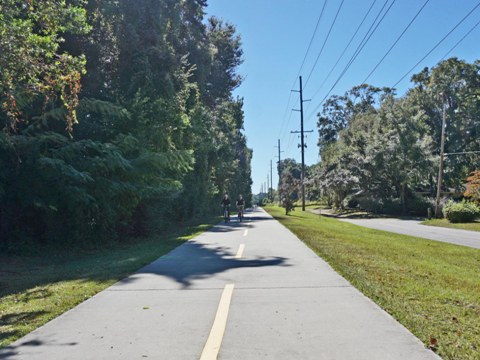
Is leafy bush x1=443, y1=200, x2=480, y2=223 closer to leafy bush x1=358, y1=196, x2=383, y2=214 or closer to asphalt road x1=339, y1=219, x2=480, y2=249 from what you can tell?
asphalt road x1=339, y1=219, x2=480, y2=249

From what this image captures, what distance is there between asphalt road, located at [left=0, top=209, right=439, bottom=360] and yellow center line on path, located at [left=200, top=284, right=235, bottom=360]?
1 cm

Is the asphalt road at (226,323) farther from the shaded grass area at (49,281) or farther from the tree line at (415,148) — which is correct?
the tree line at (415,148)

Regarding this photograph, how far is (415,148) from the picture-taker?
5238 centimetres

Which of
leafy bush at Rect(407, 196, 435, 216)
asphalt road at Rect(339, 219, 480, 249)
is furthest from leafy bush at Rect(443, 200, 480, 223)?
leafy bush at Rect(407, 196, 435, 216)

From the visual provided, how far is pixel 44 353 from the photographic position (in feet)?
14.2

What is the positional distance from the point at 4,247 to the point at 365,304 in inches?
447

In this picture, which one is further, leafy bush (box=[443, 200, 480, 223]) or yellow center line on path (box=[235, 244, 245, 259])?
leafy bush (box=[443, 200, 480, 223])

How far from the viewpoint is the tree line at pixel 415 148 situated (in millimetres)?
53156

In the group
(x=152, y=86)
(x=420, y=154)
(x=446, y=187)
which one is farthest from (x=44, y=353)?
(x=446, y=187)

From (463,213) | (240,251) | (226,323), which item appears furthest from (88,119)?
(463,213)

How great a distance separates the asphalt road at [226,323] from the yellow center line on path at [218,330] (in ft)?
0.03

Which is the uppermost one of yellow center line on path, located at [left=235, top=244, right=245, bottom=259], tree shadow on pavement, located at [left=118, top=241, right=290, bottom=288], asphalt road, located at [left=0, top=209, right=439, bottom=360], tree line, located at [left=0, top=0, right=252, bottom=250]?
tree line, located at [left=0, top=0, right=252, bottom=250]

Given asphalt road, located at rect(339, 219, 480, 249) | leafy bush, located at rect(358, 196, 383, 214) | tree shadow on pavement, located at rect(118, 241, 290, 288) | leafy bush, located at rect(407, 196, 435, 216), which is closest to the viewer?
tree shadow on pavement, located at rect(118, 241, 290, 288)

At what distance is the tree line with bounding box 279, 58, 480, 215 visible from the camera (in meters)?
53.2
